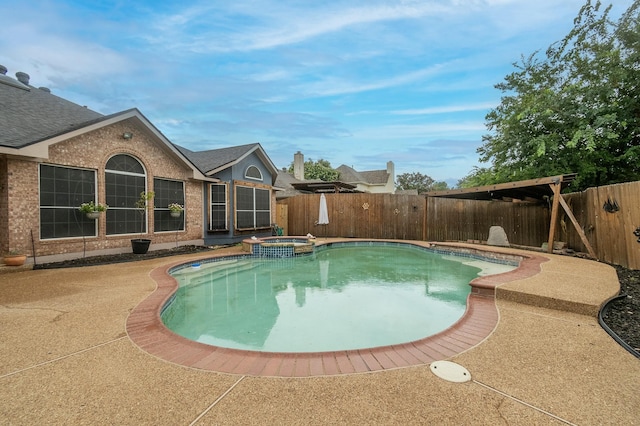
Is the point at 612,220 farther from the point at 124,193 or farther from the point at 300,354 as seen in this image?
the point at 124,193

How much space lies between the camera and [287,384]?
248 cm

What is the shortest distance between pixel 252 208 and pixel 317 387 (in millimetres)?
12583

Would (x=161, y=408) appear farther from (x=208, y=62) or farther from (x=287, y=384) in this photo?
(x=208, y=62)

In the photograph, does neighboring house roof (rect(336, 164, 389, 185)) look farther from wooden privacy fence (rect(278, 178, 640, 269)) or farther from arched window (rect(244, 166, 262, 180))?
arched window (rect(244, 166, 262, 180))

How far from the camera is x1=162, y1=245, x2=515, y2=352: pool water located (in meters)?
4.33

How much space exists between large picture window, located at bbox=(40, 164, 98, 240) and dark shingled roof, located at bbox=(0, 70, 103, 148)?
913 millimetres

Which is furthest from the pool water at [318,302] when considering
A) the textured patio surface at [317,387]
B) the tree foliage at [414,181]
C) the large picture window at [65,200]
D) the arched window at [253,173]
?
the tree foliage at [414,181]

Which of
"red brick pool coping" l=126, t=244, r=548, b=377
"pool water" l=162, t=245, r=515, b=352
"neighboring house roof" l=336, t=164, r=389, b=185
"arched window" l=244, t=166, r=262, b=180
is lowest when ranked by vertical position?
"pool water" l=162, t=245, r=515, b=352

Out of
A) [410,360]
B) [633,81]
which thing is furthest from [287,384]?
[633,81]

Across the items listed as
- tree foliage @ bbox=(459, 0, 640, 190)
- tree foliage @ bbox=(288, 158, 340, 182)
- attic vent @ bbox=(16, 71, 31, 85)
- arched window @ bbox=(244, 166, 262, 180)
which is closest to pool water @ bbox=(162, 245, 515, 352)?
arched window @ bbox=(244, 166, 262, 180)

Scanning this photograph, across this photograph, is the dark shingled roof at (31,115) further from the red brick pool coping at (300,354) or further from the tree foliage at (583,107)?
the tree foliage at (583,107)

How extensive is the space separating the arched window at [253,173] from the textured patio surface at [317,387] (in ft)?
35.6

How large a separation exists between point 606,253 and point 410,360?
29.3 feet

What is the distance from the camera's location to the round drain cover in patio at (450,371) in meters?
2.55
